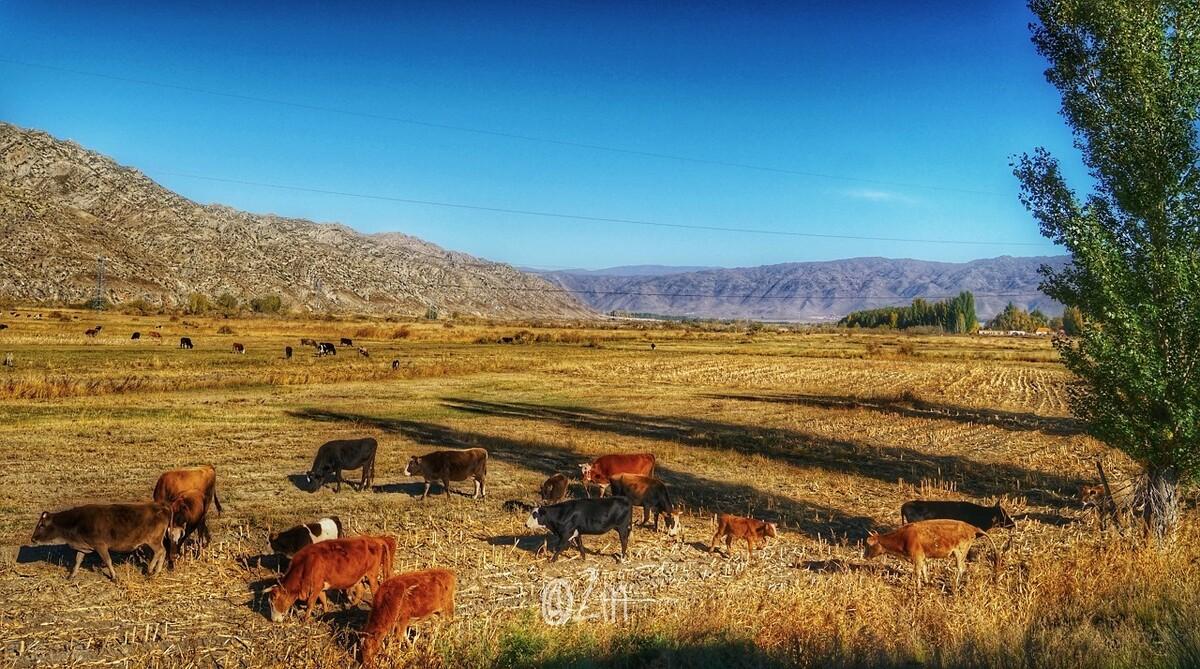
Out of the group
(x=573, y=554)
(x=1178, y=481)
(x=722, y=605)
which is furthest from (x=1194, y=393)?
(x=573, y=554)

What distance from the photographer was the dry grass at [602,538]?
8148 mm

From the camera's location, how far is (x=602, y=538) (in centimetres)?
1396

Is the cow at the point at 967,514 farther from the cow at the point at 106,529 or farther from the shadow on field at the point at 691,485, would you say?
the cow at the point at 106,529

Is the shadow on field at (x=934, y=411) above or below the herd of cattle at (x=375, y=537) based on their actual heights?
below

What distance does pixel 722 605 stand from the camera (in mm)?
9453

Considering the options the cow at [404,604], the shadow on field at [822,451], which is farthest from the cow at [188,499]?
the shadow on field at [822,451]

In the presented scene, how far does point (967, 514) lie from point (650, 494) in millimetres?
5658

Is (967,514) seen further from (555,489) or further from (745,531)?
(555,489)

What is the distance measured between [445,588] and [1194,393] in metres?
13.4

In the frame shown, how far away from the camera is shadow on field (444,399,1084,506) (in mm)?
19172

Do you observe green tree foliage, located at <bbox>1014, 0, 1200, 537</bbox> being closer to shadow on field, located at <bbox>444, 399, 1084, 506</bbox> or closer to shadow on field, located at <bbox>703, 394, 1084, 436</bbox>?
shadow on field, located at <bbox>444, 399, 1084, 506</bbox>

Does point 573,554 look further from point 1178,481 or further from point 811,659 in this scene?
point 1178,481

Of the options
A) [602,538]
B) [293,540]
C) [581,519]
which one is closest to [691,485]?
[602,538]

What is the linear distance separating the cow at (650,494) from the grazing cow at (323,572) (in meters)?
5.47
